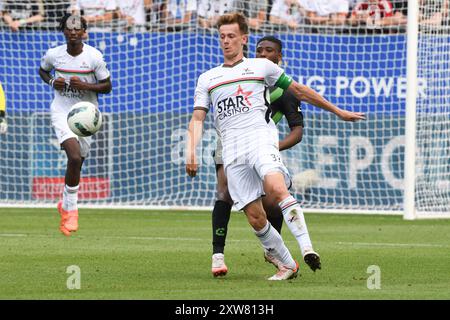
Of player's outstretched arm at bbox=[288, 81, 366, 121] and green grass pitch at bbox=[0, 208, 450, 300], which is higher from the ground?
player's outstretched arm at bbox=[288, 81, 366, 121]

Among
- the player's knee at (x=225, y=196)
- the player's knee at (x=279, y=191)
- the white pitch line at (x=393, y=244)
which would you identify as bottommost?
the white pitch line at (x=393, y=244)

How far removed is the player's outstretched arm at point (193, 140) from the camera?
29.4ft

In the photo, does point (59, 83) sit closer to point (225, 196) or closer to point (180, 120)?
point (225, 196)

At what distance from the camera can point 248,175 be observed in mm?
9211

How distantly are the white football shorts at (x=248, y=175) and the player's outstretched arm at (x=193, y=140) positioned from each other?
32cm

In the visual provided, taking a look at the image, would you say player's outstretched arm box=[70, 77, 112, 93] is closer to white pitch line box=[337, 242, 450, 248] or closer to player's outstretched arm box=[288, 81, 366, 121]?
white pitch line box=[337, 242, 450, 248]

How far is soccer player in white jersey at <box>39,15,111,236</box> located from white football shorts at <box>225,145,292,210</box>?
4.82 m

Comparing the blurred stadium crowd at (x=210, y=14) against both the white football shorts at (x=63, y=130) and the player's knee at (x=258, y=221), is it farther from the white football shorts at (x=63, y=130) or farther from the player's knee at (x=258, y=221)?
the player's knee at (x=258, y=221)

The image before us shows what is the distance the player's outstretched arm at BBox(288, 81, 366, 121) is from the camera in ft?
29.9

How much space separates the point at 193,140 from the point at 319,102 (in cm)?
104

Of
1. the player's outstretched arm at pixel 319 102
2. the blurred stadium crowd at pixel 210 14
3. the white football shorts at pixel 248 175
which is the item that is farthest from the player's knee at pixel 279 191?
the blurred stadium crowd at pixel 210 14

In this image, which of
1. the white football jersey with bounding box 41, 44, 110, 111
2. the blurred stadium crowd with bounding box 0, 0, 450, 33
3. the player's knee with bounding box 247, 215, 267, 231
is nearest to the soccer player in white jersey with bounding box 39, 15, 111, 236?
the white football jersey with bounding box 41, 44, 110, 111
